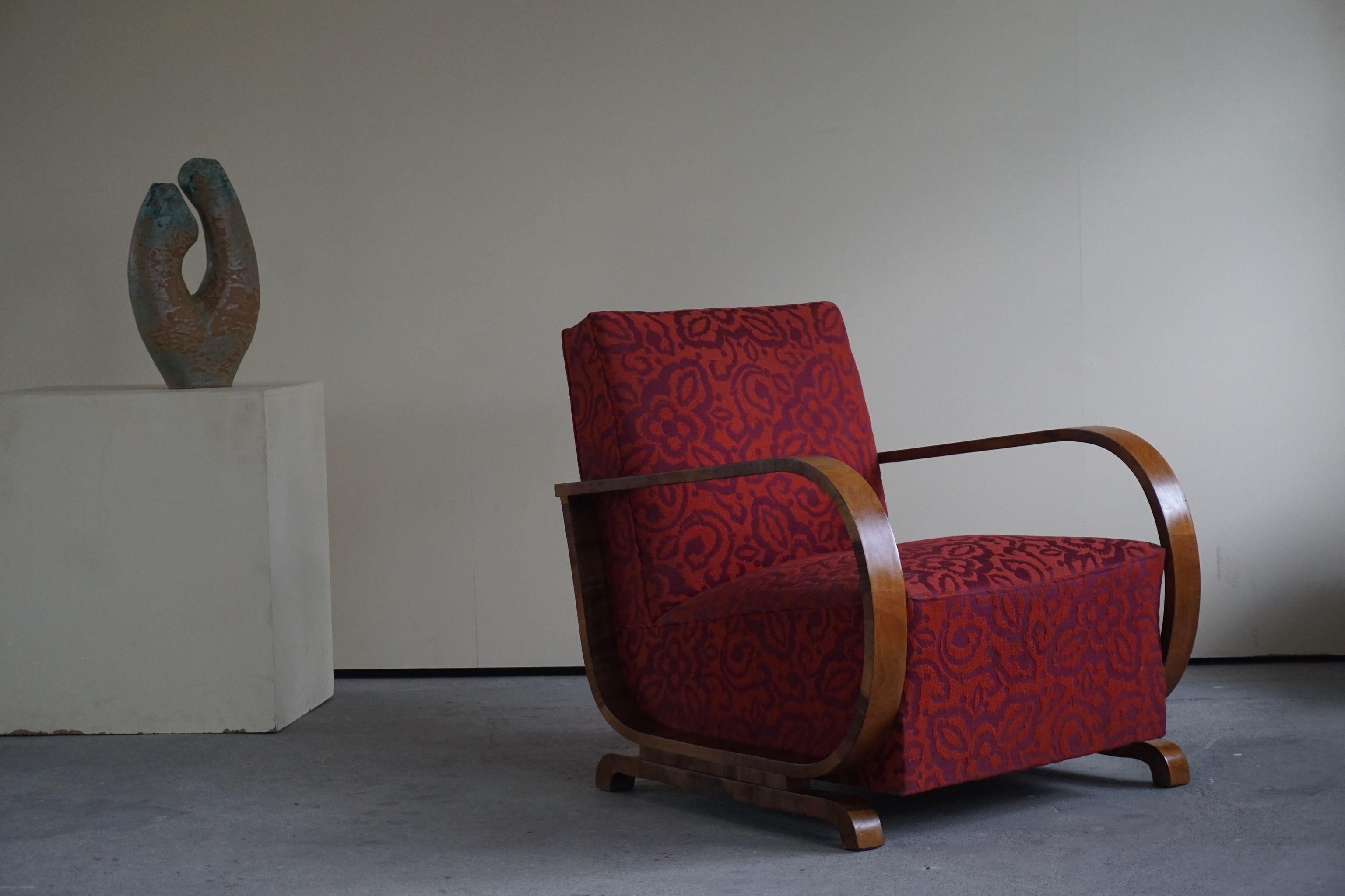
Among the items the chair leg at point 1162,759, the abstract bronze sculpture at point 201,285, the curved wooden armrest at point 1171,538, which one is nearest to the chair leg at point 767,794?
the chair leg at point 1162,759

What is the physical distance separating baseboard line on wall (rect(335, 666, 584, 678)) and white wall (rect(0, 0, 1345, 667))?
0.08ft

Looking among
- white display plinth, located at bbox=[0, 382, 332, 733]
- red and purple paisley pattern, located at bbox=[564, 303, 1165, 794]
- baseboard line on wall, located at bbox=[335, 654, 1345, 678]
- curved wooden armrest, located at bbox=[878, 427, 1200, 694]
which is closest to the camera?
red and purple paisley pattern, located at bbox=[564, 303, 1165, 794]

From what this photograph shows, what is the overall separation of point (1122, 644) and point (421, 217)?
2.12 meters

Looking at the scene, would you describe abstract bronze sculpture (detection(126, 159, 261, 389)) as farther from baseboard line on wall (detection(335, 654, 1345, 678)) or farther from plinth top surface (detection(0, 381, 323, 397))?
baseboard line on wall (detection(335, 654, 1345, 678))

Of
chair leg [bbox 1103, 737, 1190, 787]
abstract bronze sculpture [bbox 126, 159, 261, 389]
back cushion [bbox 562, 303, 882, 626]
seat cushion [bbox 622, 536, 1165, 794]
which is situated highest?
abstract bronze sculpture [bbox 126, 159, 261, 389]

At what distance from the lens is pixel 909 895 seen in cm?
190

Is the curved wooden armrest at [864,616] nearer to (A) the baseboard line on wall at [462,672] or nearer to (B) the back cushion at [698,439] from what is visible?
(B) the back cushion at [698,439]

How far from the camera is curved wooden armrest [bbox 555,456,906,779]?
1.95m

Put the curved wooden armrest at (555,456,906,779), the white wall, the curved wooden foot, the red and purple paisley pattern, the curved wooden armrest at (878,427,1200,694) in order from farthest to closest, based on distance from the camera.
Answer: the white wall → the curved wooden foot → the curved wooden armrest at (878,427,1200,694) → the red and purple paisley pattern → the curved wooden armrest at (555,456,906,779)

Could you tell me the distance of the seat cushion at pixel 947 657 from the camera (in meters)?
2.04

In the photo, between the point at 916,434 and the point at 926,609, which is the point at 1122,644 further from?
the point at 916,434

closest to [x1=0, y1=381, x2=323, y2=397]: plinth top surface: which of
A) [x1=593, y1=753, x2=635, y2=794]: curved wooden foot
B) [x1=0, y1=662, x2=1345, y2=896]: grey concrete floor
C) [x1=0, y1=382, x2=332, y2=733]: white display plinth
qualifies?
[x1=0, y1=382, x2=332, y2=733]: white display plinth

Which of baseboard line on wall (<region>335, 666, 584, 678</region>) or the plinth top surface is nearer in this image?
the plinth top surface

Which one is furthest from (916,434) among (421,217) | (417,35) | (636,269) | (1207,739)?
(417,35)
